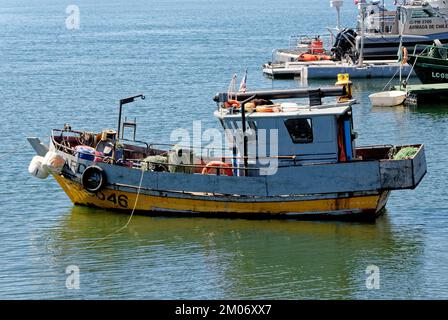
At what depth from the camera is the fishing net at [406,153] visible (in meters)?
26.1

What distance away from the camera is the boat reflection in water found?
22.2 m

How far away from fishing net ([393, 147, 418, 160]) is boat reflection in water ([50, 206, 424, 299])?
1.65 metres

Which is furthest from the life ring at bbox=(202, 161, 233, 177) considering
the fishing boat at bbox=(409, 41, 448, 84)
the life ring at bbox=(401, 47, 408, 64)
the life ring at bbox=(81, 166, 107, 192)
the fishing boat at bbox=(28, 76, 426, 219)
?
the life ring at bbox=(401, 47, 408, 64)

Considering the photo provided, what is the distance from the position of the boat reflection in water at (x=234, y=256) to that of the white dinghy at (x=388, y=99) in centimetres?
1845

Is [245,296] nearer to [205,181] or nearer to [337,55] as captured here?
[205,181]

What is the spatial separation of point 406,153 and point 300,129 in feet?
8.78

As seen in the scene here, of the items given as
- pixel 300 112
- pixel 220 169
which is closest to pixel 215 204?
pixel 220 169

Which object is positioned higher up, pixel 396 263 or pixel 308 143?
pixel 308 143

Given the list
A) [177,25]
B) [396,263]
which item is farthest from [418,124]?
[177,25]

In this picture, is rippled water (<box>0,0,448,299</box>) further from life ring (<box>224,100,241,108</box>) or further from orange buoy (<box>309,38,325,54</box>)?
orange buoy (<box>309,38,325,54</box>)

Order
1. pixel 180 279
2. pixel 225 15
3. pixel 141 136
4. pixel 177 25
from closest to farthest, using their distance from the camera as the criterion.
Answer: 1. pixel 180 279
2. pixel 141 136
3. pixel 177 25
4. pixel 225 15

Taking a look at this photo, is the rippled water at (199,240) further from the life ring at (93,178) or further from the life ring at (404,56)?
the life ring at (404,56)

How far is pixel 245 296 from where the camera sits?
858 inches
